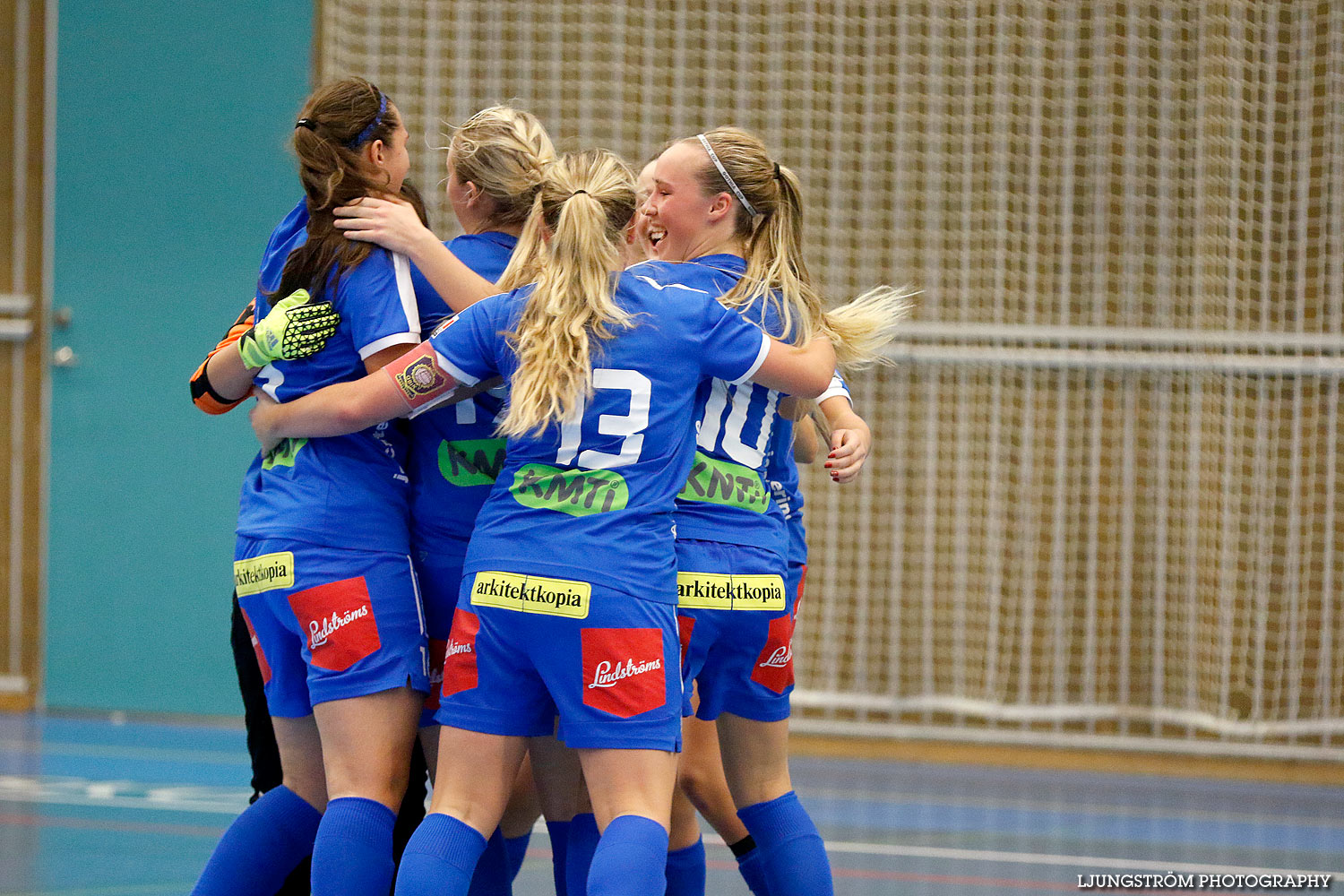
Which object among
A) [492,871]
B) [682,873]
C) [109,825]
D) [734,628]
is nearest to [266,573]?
[492,871]

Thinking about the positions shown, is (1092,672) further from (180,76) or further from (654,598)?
(180,76)

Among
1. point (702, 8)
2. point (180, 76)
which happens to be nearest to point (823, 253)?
point (702, 8)

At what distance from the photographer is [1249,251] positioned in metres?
5.58

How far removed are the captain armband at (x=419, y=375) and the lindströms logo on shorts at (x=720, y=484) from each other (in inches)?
18.0

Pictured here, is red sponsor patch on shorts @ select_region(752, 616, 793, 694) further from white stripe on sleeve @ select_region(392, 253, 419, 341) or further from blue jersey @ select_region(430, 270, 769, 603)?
white stripe on sleeve @ select_region(392, 253, 419, 341)

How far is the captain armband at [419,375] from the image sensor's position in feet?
6.75

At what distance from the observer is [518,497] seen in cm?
205

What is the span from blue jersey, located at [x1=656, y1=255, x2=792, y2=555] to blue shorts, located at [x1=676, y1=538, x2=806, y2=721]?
1.2 inches

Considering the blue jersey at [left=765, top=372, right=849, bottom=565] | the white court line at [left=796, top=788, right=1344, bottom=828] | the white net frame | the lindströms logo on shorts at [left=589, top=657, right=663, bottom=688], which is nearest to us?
the lindströms logo on shorts at [left=589, top=657, right=663, bottom=688]

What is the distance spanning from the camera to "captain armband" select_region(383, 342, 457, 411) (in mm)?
2057

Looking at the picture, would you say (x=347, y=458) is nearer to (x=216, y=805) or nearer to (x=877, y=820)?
(x=216, y=805)

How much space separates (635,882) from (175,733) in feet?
14.2

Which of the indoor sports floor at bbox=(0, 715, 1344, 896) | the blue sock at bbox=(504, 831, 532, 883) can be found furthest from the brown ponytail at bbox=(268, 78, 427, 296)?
the indoor sports floor at bbox=(0, 715, 1344, 896)

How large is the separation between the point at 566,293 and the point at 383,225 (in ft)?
1.25
